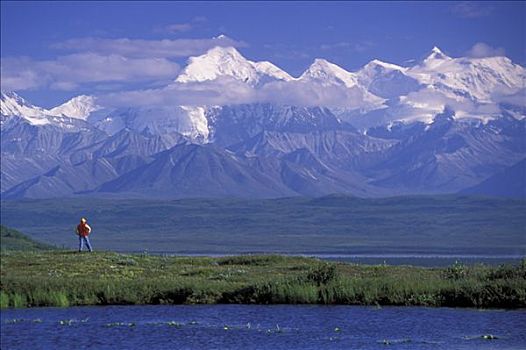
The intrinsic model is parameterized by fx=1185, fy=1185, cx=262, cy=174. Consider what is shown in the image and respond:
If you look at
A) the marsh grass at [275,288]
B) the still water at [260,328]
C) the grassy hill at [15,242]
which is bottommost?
the still water at [260,328]

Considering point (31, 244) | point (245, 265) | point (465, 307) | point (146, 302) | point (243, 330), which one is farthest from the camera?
point (31, 244)

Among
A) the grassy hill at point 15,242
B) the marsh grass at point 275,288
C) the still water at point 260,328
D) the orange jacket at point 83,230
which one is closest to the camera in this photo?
the still water at point 260,328

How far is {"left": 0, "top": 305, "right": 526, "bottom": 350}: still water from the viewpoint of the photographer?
3609cm

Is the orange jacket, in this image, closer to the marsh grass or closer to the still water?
the marsh grass

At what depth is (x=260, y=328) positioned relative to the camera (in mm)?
39875

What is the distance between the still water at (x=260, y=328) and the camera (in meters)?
36.1

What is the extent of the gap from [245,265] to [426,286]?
1613 cm

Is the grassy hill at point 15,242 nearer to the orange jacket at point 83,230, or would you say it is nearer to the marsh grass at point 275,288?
the orange jacket at point 83,230

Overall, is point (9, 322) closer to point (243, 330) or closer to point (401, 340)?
point (243, 330)

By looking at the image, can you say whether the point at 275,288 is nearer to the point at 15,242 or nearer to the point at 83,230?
the point at 83,230

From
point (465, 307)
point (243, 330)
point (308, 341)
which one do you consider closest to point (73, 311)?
point (243, 330)

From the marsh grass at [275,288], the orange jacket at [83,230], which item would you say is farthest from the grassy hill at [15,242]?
Answer: the marsh grass at [275,288]

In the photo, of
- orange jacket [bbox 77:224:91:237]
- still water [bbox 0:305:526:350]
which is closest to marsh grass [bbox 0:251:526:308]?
still water [bbox 0:305:526:350]

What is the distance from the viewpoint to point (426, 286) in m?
46.5
